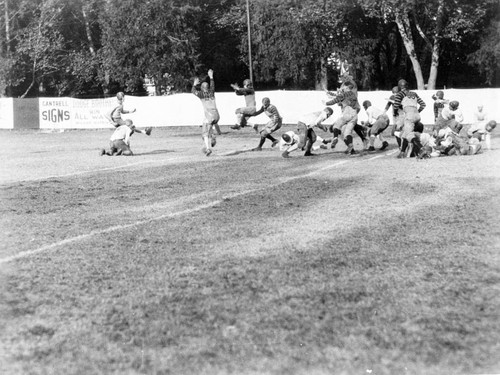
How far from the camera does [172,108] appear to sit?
42.3m

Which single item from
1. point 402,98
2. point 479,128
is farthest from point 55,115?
point 402,98

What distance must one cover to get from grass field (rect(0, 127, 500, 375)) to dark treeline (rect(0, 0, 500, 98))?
132 feet

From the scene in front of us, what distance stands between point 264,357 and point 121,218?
18.5 ft

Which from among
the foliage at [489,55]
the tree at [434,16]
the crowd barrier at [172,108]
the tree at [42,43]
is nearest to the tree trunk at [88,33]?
the tree at [42,43]

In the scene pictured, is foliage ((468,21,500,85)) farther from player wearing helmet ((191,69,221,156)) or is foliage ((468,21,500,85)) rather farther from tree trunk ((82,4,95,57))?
player wearing helmet ((191,69,221,156))

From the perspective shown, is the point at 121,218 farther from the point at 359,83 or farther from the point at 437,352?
the point at 359,83

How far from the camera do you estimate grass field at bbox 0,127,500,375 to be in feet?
15.2

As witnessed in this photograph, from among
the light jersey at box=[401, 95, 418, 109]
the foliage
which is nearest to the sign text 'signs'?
the light jersey at box=[401, 95, 418, 109]

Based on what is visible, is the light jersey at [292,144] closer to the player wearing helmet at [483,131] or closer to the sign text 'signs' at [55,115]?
the player wearing helmet at [483,131]

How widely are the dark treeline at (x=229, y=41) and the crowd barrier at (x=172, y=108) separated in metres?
8.55

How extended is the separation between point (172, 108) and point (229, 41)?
18936mm

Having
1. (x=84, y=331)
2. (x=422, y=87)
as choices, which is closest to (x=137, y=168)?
(x=84, y=331)

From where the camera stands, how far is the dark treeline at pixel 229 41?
52375mm

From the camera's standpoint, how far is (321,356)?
4.58 meters
